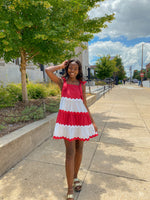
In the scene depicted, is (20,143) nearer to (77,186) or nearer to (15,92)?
(77,186)

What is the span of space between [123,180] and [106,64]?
27.0 meters

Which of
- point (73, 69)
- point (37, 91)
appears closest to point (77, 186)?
point (73, 69)

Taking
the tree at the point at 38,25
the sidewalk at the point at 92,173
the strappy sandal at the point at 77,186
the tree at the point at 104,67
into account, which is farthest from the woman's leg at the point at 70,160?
the tree at the point at 104,67

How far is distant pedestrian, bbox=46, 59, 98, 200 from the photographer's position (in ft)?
6.55

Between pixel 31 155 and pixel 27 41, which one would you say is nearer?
pixel 31 155

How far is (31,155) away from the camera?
3252 mm

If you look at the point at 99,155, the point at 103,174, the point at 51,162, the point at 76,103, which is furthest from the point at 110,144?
the point at 76,103

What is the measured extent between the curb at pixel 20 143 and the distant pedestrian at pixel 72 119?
120 centimetres

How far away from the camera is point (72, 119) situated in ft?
6.57

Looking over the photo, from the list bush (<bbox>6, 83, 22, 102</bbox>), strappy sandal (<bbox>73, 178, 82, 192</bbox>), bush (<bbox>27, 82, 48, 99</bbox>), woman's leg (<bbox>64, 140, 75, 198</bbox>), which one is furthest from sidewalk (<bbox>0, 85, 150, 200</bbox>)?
bush (<bbox>27, 82, 48, 99</bbox>)

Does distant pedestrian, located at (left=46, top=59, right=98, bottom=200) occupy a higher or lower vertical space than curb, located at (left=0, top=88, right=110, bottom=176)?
higher

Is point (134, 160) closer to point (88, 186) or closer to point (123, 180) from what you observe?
point (123, 180)

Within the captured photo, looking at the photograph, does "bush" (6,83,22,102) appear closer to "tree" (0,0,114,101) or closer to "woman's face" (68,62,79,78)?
"tree" (0,0,114,101)

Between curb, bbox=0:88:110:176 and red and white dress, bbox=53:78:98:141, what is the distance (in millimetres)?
1199
